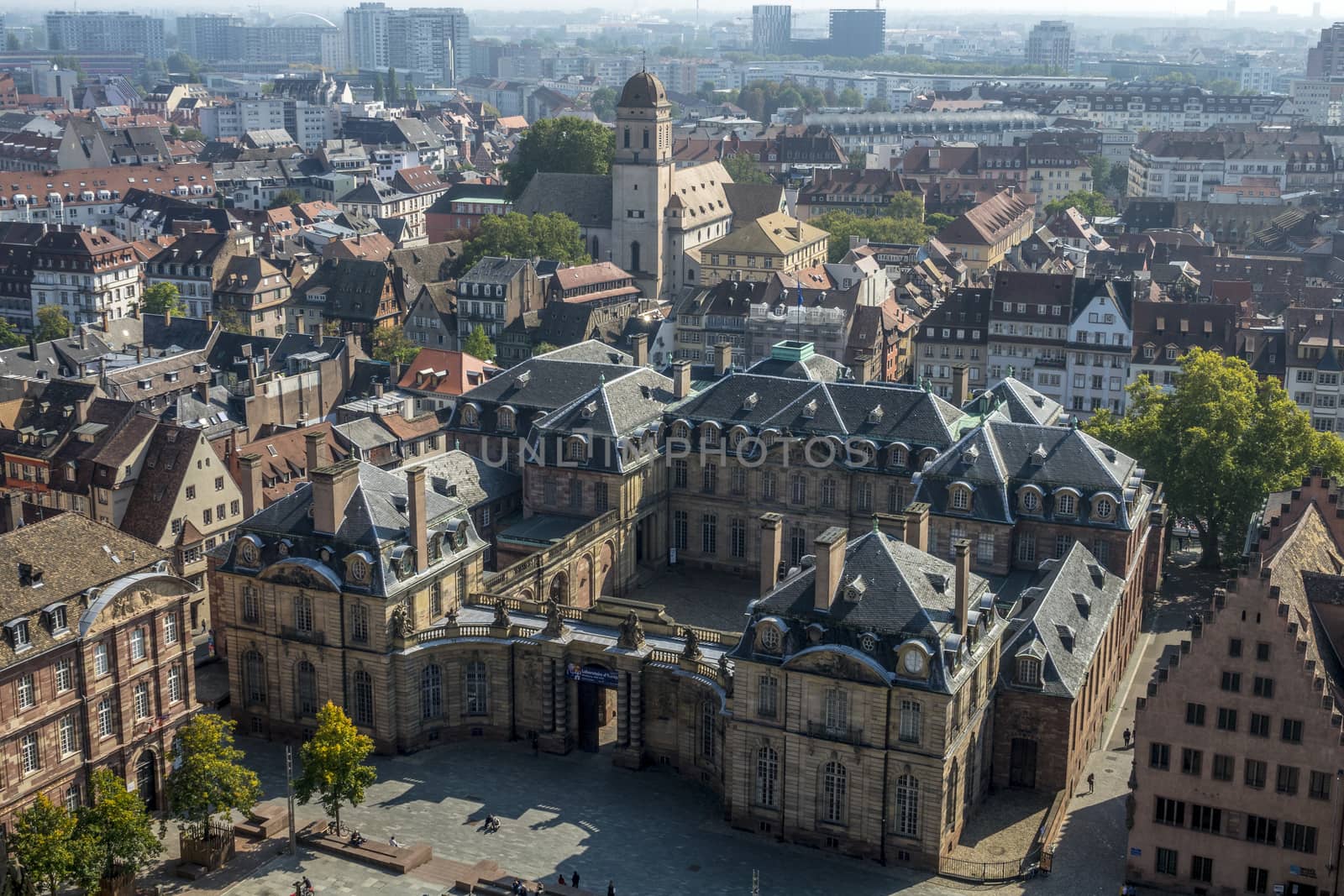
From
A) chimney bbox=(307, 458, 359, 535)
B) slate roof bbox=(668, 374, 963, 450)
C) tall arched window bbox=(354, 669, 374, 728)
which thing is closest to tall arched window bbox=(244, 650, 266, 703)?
tall arched window bbox=(354, 669, 374, 728)

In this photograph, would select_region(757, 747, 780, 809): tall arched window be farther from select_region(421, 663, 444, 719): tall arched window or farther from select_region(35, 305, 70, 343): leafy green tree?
select_region(35, 305, 70, 343): leafy green tree

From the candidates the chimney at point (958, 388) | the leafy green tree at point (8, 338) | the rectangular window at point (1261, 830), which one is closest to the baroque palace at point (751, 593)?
the chimney at point (958, 388)

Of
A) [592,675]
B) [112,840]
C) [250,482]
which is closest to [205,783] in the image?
[112,840]

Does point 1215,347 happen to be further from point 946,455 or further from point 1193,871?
point 1193,871

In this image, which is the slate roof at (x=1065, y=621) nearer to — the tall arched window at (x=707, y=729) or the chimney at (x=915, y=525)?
the chimney at (x=915, y=525)

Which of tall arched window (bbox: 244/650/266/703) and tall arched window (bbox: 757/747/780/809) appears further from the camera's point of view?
tall arched window (bbox: 244/650/266/703)
